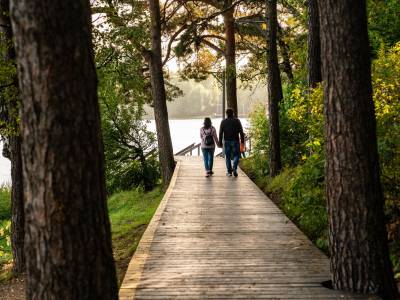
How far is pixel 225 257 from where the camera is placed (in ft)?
20.0

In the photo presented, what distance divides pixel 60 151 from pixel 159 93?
14139 mm

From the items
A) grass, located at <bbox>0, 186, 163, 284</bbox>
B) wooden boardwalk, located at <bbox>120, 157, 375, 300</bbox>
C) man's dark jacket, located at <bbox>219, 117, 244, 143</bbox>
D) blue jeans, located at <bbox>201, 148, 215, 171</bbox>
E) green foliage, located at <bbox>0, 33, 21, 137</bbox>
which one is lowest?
grass, located at <bbox>0, 186, 163, 284</bbox>

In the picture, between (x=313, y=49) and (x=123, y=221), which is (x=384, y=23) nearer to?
(x=313, y=49)

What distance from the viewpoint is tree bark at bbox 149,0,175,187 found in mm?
16578

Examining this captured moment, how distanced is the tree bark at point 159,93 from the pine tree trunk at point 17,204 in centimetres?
795

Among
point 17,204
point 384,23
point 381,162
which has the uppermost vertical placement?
point 384,23

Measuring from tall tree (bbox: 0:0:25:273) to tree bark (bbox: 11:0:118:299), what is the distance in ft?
15.0

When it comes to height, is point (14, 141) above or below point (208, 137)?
above

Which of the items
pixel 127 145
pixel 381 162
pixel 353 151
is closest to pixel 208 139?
pixel 127 145

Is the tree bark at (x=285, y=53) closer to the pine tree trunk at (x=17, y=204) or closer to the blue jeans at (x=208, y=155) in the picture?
the blue jeans at (x=208, y=155)

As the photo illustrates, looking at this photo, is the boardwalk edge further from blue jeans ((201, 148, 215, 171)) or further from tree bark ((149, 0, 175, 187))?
tree bark ((149, 0, 175, 187))

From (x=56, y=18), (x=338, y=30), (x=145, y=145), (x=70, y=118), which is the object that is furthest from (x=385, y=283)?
(x=145, y=145)

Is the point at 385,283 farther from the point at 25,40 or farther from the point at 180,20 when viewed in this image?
the point at 180,20

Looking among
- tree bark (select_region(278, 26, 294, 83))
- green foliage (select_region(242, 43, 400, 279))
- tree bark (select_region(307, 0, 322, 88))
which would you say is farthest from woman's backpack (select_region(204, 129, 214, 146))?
tree bark (select_region(278, 26, 294, 83))
